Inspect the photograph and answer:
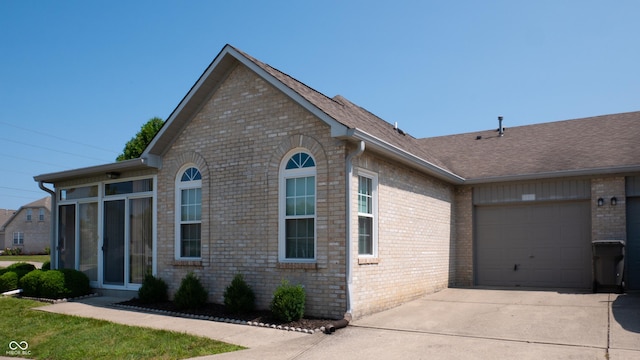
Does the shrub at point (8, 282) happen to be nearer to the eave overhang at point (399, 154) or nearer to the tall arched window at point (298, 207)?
the tall arched window at point (298, 207)

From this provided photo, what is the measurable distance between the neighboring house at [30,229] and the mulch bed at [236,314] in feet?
182

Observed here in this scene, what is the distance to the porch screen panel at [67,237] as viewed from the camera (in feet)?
49.6

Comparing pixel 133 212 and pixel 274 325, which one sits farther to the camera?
pixel 133 212

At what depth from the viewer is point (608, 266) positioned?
1266cm

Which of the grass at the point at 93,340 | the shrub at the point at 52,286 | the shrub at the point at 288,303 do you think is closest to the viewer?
the grass at the point at 93,340

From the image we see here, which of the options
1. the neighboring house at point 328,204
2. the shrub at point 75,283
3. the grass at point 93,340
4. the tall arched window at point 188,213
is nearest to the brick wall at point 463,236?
the neighboring house at point 328,204

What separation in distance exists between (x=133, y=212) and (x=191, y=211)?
7.52ft

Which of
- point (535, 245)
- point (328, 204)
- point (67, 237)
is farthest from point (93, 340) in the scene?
point (535, 245)

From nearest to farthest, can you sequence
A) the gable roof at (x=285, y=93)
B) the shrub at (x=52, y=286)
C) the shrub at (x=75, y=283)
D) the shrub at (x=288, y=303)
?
1. the shrub at (x=288, y=303)
2. the gable roof at (x=285, y=93)
3. the shrub at (x=52, y=286)
4. the shrub at (x=75, y=283)

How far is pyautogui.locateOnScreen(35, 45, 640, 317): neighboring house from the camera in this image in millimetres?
10008

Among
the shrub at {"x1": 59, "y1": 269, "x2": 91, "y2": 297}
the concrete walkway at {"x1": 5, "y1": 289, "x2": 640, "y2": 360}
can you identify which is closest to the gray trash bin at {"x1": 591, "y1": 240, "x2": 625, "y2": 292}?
the concrete walkway at {"x1": 5, "y1": 289, "x2": 640, "y2": 360}

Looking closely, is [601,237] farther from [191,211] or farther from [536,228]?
[191,211]

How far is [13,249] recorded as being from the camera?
58.4m

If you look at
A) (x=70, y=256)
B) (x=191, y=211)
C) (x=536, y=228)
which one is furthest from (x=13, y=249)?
(x=536, y=228)
